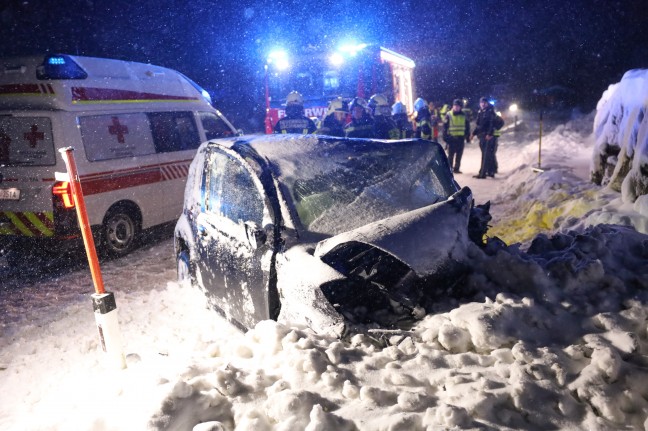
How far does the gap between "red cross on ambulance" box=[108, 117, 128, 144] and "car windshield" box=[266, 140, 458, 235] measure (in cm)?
373

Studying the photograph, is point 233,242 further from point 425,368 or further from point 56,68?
point 56,68

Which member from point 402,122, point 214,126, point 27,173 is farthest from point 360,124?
point 27,173

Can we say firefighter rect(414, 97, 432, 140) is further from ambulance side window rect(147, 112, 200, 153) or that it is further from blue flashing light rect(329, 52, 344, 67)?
ambulance side window rect(147, 112, 200, 153)

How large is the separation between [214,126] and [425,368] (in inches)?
263

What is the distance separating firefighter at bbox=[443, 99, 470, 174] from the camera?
11180mm

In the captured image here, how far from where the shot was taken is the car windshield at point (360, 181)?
134 inches

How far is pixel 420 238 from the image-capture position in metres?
2.96

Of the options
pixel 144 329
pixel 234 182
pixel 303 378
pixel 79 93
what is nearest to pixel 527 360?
pixel 303 378

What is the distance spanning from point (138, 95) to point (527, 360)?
6.38m

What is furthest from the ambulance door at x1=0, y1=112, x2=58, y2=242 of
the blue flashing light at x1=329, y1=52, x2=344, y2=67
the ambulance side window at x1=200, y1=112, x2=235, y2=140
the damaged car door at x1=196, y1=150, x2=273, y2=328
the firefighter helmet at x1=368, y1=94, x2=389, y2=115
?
the blue flashing light at x1=329, y1=52, x2=344, y2=67

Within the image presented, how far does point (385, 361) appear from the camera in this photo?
2516 mm

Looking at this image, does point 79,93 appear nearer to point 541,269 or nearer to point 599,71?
point 541,269

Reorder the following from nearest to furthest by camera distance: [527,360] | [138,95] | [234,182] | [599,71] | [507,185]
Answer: [527,360] → [234,182] → [138,95] → [507,185] → [599,71]

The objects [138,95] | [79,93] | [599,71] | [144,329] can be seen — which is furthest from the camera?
[599,71]
